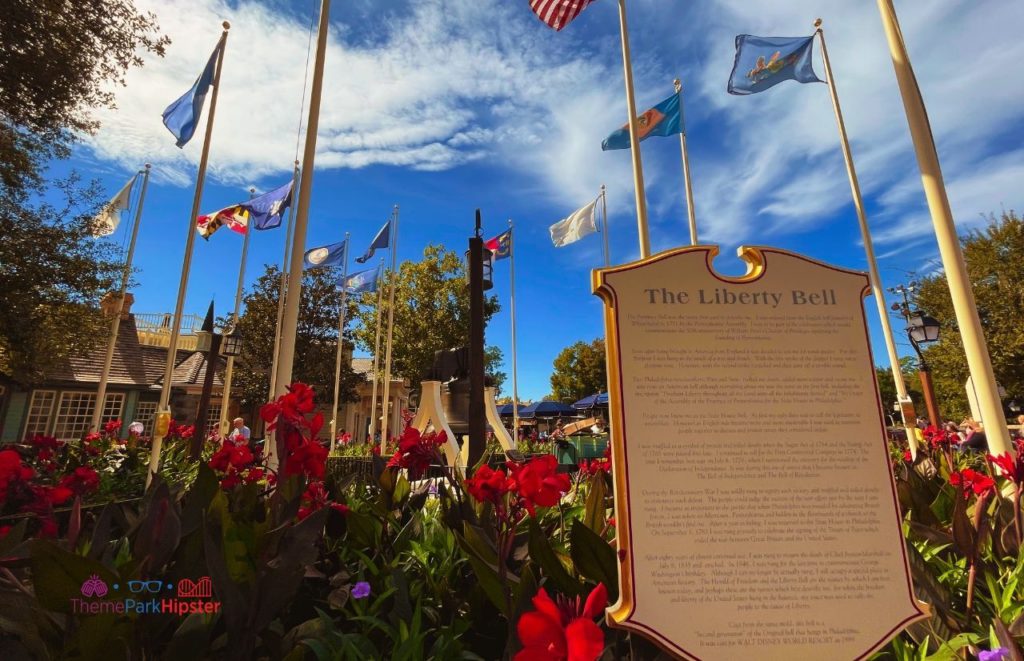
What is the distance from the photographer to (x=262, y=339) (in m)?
25.4

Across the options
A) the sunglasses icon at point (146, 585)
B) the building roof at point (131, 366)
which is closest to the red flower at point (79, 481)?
the sunglasses icon at point (146, 585)

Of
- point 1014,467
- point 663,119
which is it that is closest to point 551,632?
point 1014,467

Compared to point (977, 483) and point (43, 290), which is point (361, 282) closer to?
point (43, 290)

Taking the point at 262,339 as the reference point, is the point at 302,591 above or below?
below

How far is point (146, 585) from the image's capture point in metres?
1.67

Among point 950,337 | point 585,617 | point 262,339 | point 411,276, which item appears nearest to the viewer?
point 585,617

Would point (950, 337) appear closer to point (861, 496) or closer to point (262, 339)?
point (861, 496)

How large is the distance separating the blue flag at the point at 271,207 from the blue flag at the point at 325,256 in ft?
12.1

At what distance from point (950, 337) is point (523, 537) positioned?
86.6 ft

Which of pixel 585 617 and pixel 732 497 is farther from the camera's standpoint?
pixel 732 497

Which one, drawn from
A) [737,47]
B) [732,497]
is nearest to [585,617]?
[732,497]

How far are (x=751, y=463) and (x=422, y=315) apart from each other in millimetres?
28198

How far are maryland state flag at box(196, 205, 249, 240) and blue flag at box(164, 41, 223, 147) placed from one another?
308 cm

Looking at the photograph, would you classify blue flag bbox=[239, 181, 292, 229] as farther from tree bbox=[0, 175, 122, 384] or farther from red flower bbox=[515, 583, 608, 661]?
red flower bbox=[515, 583, 608, 661]
